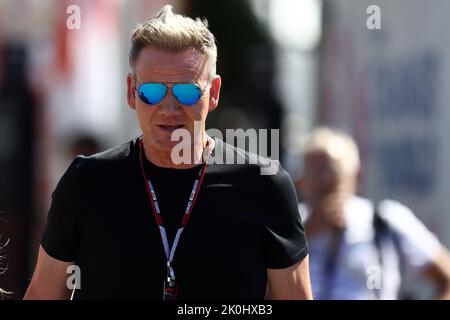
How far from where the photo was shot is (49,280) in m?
3.47

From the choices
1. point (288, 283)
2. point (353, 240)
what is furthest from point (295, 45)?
point (288, 283)

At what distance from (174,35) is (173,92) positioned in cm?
16

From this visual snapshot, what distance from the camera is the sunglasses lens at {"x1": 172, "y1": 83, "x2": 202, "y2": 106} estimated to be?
3.38m

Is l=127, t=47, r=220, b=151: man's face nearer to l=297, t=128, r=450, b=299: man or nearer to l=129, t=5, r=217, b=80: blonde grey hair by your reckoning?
l=129, t=5, r=217, b=80: blonde grey hair

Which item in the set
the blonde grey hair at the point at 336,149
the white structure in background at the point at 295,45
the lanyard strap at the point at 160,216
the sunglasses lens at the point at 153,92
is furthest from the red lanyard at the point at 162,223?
the white structure in background at the point at 295,45

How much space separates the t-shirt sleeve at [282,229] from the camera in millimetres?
3449

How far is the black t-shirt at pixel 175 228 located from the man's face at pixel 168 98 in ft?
0.44

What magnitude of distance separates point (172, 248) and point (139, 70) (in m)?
0.52

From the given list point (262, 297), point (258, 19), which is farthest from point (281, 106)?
point (262, 297)

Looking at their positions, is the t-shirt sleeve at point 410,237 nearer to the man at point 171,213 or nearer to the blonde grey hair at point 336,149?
the blonde grey hair at point 336,149

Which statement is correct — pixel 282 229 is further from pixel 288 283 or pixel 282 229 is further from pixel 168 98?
pixel 168 98

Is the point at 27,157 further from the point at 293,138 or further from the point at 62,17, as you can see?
the point at 293,138

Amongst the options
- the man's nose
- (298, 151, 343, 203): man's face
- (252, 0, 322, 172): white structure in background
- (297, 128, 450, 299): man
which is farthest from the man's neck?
(252, 0, 322, 172): white structure in background
